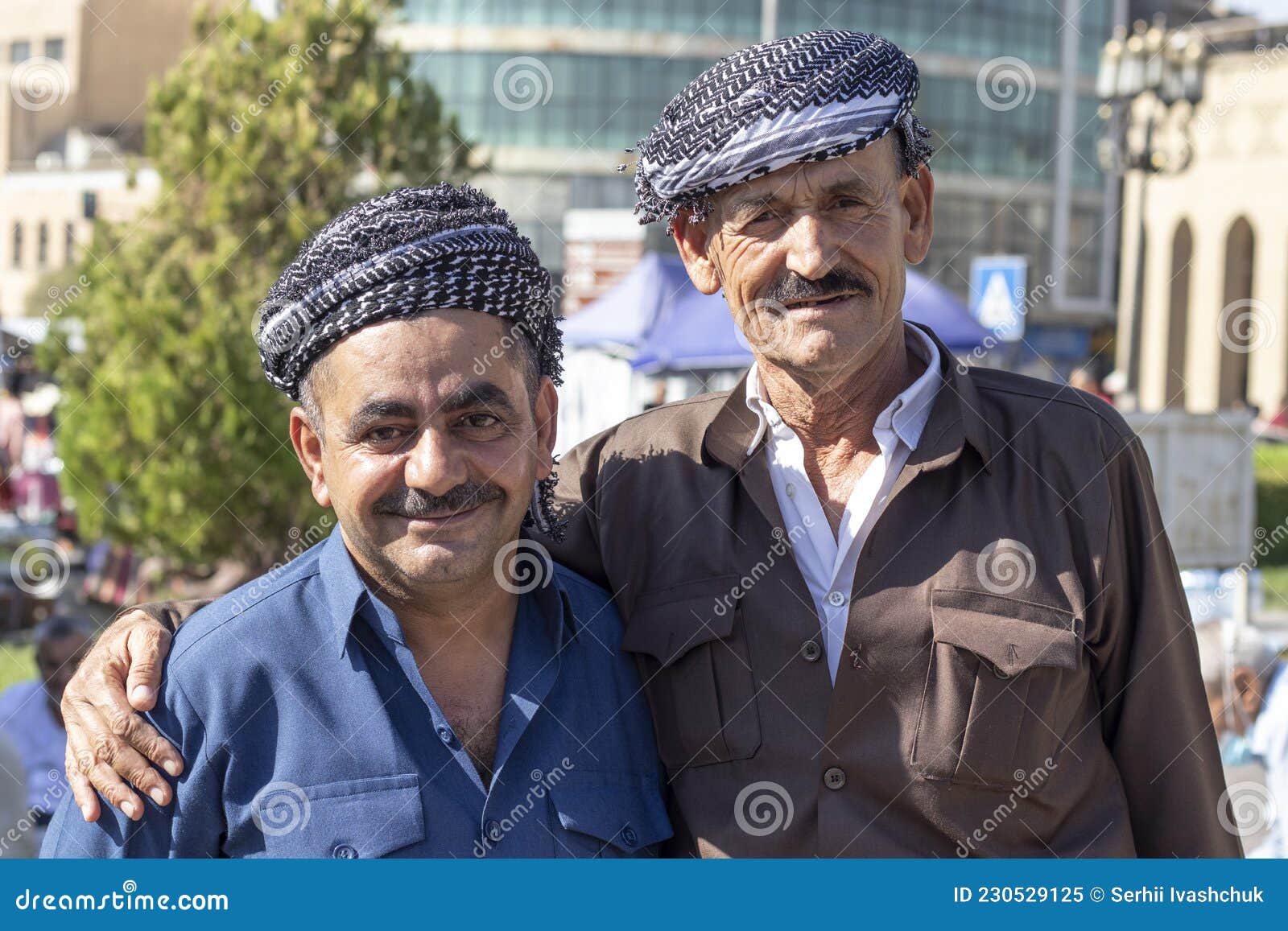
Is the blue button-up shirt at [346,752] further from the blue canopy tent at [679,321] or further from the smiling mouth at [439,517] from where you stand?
the blue canopy tent at [679,321]

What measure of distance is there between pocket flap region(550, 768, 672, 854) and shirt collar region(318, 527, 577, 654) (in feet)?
0.86

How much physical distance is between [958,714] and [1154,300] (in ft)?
132

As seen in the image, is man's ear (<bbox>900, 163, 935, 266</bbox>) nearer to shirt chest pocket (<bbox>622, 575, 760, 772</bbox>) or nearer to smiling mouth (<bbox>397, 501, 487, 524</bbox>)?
shirt chest pocket (<bbox>622, 575, 760, 772</bbox>)

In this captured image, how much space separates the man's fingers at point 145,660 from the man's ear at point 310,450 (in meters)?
0.36

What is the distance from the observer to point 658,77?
103ft

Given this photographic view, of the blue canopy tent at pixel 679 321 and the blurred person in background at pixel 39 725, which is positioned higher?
the blue canopy tent at pixel 679 321

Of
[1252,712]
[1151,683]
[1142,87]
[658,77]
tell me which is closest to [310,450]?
[1151,683]

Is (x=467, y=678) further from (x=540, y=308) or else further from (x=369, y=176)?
(x=369, y=176)

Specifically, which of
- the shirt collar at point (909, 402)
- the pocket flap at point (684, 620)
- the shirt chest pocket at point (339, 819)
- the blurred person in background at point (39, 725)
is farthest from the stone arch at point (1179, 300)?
the shirt chest pocket at point (339, 819)

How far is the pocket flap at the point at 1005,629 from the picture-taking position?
2.56 meters

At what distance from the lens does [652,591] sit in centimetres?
278

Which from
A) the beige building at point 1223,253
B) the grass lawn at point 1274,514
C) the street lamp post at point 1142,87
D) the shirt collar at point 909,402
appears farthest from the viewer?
the beige building at point 1223,253

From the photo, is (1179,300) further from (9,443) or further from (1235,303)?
(9,443)

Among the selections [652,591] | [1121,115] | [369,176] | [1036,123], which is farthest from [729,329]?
[1036,123]
